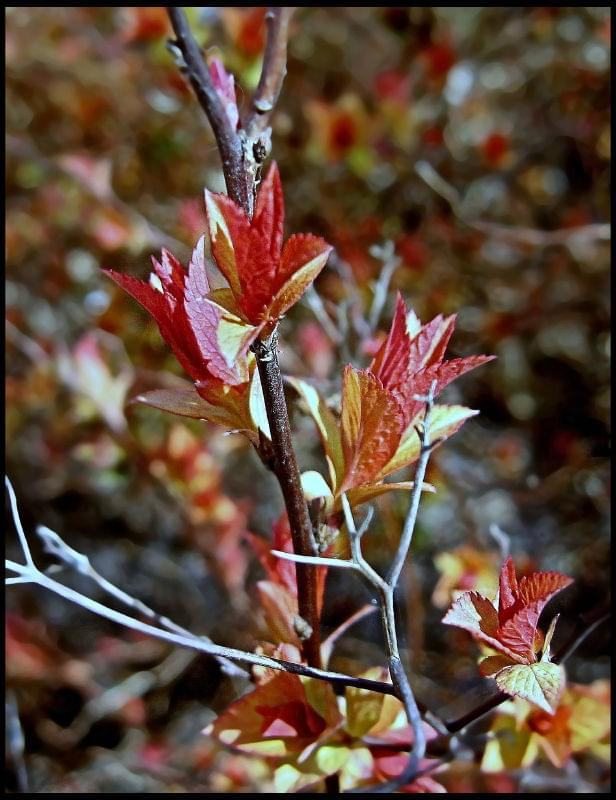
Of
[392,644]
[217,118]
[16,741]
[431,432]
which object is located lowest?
[16,741]

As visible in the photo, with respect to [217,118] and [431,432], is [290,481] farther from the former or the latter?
[217,118]

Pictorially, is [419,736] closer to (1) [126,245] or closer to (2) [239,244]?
(2) [239,244]

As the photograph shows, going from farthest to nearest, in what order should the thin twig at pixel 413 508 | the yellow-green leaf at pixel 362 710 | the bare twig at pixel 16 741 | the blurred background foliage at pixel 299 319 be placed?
the blurred background foliage at pixel 299 319 → the bare twig at pixel 16 741 → the yellow-green leaf at pixel 362 710 → the thin twig at pixel 413 508

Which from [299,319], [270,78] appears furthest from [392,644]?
[299,319]

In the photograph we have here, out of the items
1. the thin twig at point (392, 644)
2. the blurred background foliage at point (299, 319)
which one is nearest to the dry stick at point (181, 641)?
the thin twig at point (392, 644)

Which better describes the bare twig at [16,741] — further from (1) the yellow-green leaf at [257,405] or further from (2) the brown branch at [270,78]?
(2) the brown branch at [270,78]

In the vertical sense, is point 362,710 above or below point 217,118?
below
